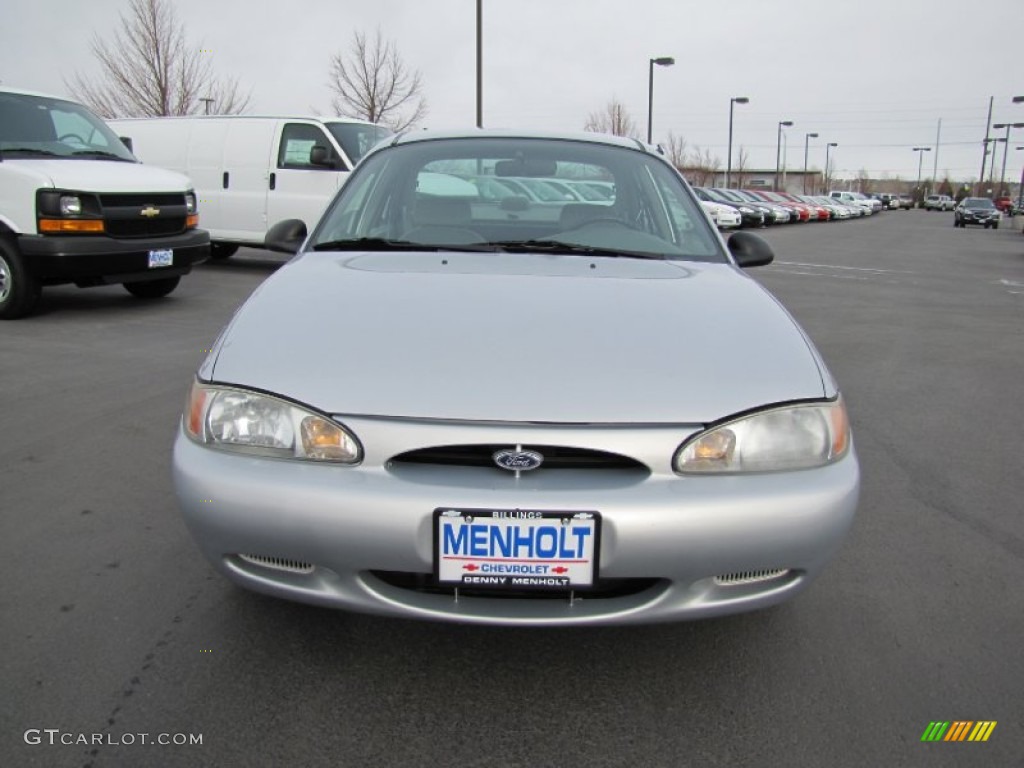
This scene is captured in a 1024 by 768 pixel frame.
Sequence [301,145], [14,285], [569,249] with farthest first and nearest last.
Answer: [301,145]
[14,285]
[569,249]

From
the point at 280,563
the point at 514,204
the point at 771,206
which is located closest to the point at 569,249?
the point at 514,204

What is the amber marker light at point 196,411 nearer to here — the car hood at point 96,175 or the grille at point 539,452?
→ the grille at point 539,452

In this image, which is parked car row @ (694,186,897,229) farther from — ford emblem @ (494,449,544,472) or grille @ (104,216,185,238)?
ford emblem @ (494,449,544,472)

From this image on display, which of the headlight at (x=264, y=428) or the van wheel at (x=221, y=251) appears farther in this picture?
the van wheel at (x=221, y=251)

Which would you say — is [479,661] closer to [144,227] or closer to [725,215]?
[144,227]

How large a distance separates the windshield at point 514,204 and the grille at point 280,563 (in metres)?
1.33

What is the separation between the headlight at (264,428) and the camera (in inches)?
76.5

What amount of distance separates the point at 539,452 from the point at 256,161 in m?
9.87

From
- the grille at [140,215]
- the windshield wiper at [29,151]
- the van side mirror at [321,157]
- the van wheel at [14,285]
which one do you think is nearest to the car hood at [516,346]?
the grille at [140,215]

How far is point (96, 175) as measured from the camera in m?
6.96

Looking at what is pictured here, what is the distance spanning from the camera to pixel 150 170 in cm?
764

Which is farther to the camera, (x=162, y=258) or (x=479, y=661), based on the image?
(x=162, y=258)

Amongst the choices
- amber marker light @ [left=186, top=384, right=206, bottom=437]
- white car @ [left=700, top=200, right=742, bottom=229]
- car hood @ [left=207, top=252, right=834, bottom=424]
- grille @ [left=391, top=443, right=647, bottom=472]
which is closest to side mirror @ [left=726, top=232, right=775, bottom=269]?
car hood @ [left=207, top=252, right=834, bottom=424]

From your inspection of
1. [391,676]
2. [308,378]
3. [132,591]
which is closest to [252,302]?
[308,378]
